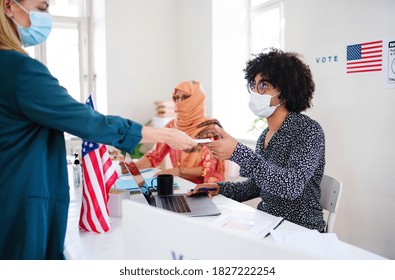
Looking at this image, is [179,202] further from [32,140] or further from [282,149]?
[32,140]

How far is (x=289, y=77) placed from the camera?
1.80 metres

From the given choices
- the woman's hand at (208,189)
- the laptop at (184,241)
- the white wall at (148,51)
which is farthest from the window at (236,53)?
the laptop at (184,241)

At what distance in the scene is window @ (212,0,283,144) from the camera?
147 inches

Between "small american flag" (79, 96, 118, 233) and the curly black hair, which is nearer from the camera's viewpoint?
"small american flag" (79, 96, 118, 233)

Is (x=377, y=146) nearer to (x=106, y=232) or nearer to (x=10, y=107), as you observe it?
(x=106, y=232)

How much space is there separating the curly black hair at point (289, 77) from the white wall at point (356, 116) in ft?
1.85

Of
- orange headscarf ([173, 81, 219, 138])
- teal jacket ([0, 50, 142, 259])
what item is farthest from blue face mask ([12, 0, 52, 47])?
orange headscarf ([173, 81, 219, 138])

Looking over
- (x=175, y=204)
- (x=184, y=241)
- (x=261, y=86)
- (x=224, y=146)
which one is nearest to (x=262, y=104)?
(x=261, y=86)

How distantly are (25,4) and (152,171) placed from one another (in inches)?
59.3

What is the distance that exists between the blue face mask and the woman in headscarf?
4.63 ft

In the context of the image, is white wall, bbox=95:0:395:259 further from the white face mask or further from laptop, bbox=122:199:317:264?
laptop, bbox=122:199:317:264

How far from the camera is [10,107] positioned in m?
1.01

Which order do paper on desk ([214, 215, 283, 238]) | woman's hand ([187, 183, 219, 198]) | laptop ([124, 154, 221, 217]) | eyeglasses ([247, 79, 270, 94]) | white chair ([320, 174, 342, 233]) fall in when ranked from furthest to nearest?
1. eyeglasses ([247, 79, 270, 94])
2. woman's hand ([187, 183, 219, 198])
3. white chair ([320, 174, 342, 233])
4. laptop ([124, 154, 221, 217])
5. paper on desk ([214, 215, 283, 238])

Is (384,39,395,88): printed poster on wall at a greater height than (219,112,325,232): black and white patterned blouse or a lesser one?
greater
